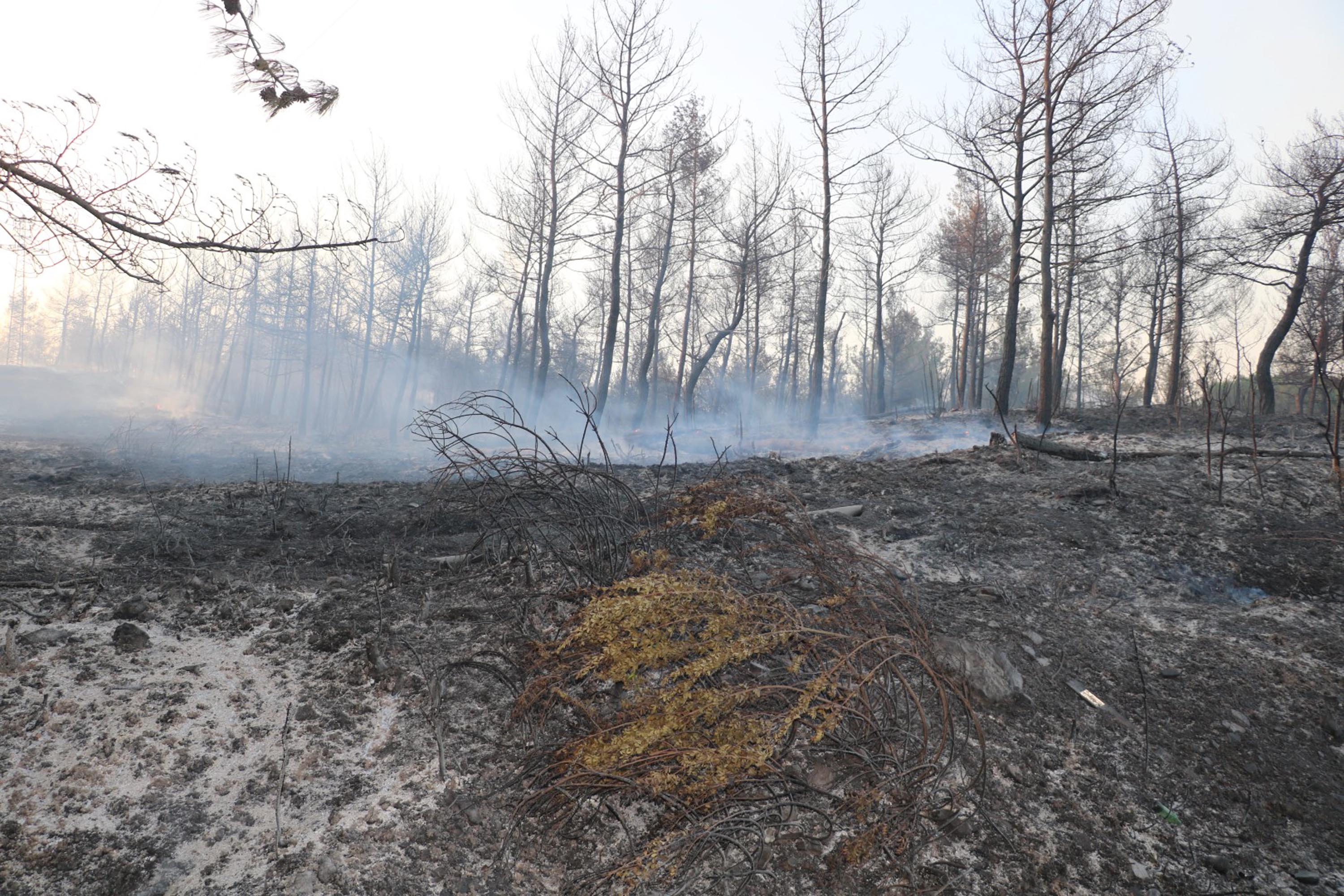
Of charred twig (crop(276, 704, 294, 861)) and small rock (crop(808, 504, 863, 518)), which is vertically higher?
small rock (crop(808, 504, 863, 518))

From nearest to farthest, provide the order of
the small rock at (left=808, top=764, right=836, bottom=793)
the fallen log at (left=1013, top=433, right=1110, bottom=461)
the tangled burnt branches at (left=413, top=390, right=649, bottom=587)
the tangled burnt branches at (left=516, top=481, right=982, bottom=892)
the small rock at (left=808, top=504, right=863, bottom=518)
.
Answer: the tangled burnt branches at (left=516, top=481, right=982, bottom=892) < the small rock at (left=808, top=764, right=836, bottom=793) < the tangled burnt branches at (left=413, top=390, right=649, bottom=587) < the small rock at (left=808, top=504, right=863, bottom=518) < the fallen log at (left=1013, top=433, right=1110, bottom=461)

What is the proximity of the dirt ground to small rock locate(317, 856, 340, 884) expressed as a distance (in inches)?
0.6

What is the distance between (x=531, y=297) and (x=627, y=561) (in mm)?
19664

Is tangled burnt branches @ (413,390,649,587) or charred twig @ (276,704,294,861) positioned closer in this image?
charred twig @ (276,704,294,861)

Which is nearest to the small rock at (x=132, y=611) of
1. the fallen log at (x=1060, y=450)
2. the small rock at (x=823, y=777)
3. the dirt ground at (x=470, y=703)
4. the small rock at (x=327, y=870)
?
the dirt ground at (x=470, y=703)

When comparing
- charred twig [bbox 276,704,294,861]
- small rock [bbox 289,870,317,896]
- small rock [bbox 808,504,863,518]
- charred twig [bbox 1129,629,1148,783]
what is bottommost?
small rock [bbox 289,870,317,896]

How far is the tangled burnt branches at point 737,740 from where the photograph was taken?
6.94 ft

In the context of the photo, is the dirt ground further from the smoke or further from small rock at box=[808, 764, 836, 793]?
the smoke

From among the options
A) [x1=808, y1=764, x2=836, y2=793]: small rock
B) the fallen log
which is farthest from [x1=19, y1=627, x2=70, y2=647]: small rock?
the fallen log

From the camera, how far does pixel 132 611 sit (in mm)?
3426

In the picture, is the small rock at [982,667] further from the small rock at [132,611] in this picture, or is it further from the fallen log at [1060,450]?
the fallen log at [1060,450]

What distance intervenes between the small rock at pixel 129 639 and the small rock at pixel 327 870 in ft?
6.04

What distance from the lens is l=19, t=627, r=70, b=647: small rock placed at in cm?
305

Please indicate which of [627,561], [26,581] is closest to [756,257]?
[627,561]
